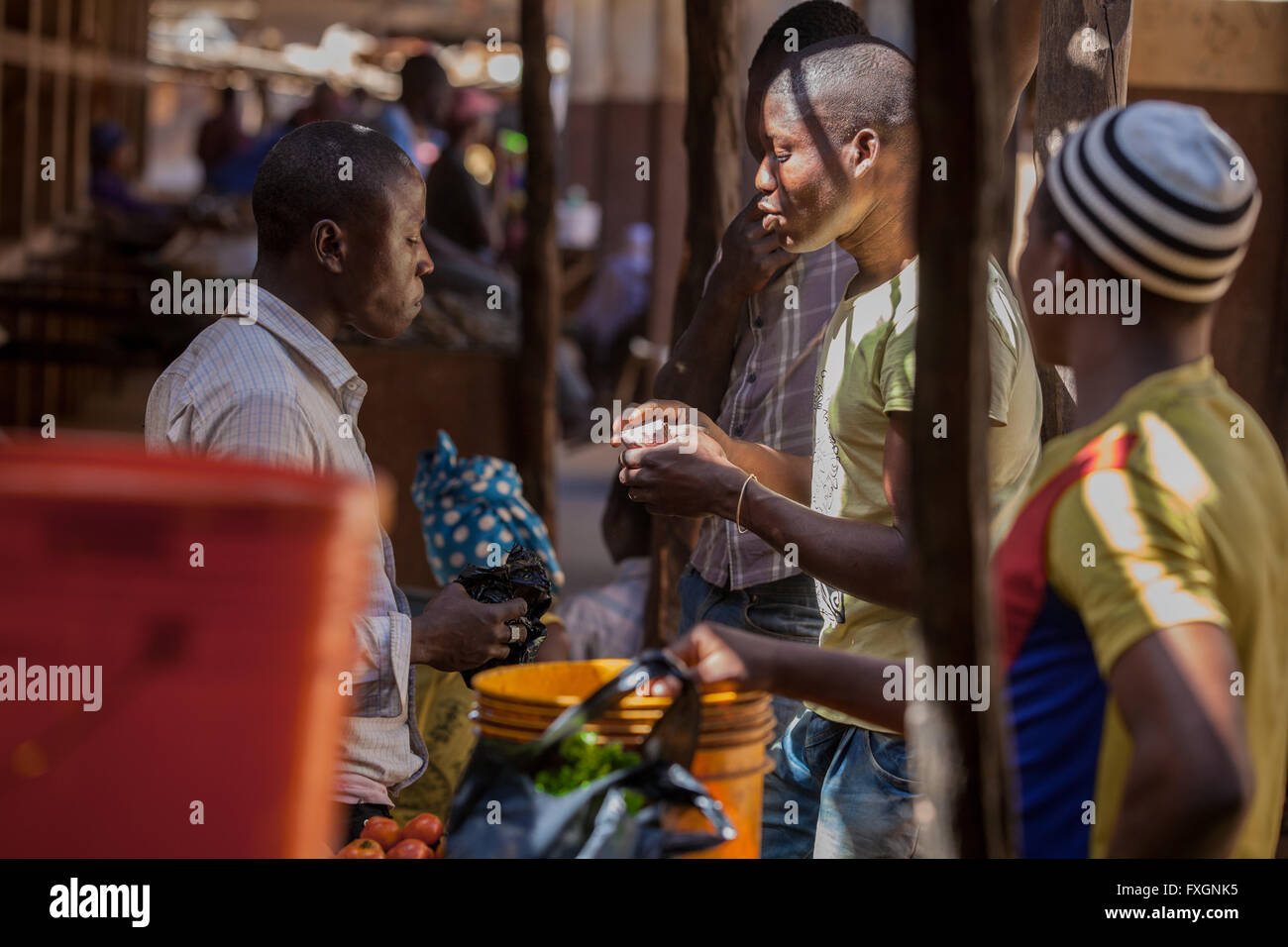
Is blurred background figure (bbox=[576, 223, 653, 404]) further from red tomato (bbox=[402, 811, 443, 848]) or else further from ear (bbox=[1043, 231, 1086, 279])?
ear (bbox=[1043, 231, 1086, 279])

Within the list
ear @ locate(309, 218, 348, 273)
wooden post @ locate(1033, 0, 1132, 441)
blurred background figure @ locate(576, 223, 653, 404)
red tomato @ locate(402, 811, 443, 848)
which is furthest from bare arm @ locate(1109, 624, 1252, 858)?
blurred background figure @ locate(576, 223, 653, 404)

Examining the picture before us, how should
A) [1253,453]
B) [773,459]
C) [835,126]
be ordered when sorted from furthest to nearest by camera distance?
[773,459], [835,126], [1253,453]

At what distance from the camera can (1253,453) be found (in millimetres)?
1877

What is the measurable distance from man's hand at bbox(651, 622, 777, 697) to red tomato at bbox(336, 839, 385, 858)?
634 mm

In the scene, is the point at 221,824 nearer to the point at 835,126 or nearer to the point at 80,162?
the point at 835,126

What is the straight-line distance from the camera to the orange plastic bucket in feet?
6.96

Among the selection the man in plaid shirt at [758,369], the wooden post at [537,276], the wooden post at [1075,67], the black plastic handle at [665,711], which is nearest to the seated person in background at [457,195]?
the wooden post at [537,276]

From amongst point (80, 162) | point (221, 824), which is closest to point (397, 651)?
point (221, 824)

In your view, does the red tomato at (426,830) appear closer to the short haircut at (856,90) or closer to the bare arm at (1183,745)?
the bare arm at (1183,745)

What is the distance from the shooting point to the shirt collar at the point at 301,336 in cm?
281

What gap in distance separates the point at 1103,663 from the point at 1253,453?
1.18 ft

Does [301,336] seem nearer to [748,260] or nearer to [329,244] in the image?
[329,244]

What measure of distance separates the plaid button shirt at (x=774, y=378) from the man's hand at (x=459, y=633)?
Result: 1.10 metres
